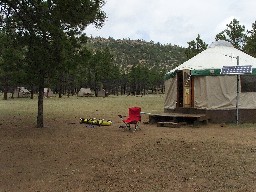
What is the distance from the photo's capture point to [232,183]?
5.61 m

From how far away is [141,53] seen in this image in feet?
328

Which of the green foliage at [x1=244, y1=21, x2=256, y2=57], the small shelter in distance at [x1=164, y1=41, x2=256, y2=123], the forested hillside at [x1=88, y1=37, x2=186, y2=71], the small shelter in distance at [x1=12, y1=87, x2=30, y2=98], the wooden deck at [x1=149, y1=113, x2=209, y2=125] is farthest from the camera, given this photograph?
the forested hillside at [x1=88, y1=37, x2=186, y2=71]

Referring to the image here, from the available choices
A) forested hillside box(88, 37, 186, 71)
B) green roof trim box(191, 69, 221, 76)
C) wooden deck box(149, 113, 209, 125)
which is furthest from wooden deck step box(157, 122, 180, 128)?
forested hillside box(88, 37, 186, 71)

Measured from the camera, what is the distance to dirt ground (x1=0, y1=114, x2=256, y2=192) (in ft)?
18.5

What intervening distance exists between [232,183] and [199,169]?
3.17 ft

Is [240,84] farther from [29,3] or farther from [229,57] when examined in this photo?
[29,3]

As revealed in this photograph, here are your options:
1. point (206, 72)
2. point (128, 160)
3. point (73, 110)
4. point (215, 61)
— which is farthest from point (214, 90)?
point (73, 110)

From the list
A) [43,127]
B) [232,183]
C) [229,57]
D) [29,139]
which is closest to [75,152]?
[29,139]

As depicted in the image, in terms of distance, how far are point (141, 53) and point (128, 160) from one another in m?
93.9

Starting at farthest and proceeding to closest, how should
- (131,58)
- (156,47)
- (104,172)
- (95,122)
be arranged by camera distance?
(156,47), (131,58), (95,122), (104,172)

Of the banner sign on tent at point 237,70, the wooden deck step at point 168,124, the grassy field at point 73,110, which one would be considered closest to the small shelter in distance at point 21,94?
the grassy field at point 73,110

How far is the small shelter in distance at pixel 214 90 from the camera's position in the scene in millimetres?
13930

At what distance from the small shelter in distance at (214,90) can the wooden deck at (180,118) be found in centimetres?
75

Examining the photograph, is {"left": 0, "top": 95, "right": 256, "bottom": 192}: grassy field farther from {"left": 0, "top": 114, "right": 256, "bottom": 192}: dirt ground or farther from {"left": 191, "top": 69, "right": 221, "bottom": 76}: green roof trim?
{"left": 191, "top": 69, "right": 221, "bottom": 76}: green roof trim
